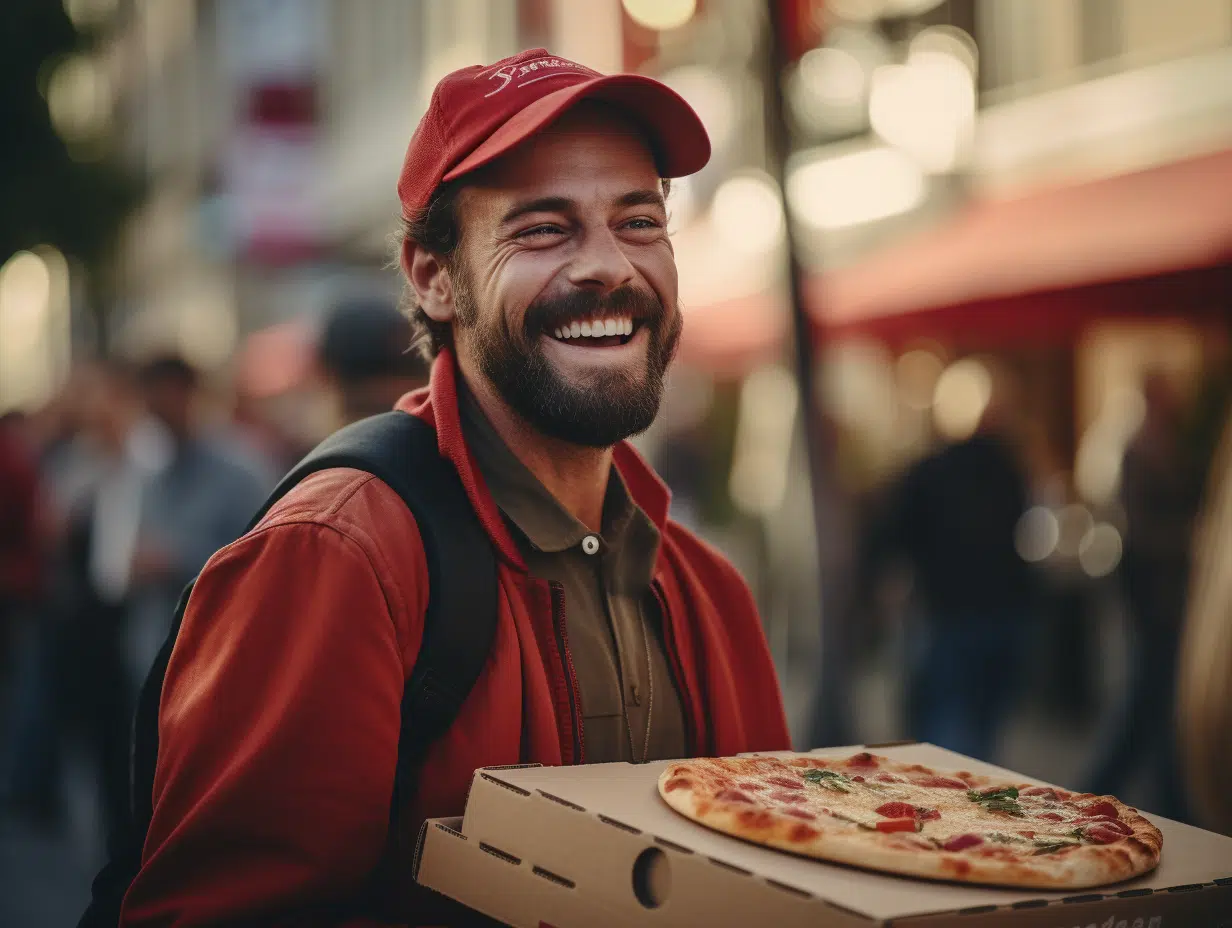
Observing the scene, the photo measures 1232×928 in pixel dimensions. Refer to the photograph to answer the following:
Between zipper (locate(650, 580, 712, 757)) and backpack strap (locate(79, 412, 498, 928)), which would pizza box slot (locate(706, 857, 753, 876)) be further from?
zipper (locate(650, 580, 712, 757))

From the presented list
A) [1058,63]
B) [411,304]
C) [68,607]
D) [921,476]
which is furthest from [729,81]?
[411,304]

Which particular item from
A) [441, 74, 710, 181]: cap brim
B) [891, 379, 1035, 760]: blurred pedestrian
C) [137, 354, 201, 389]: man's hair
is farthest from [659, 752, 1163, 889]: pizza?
[891, 379, 1035, 760]: blurred pedestrian

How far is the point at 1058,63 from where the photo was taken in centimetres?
1619

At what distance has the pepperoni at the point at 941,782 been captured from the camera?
2.31 metres

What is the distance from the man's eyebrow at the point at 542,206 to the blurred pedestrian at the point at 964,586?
5794mm

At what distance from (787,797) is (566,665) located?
1.49ft

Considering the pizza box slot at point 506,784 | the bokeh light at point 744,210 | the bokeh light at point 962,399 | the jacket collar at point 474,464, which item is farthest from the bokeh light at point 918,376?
the pizza box slot at point 506,784

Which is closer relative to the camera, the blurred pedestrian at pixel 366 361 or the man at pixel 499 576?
the man at pixel 499 576

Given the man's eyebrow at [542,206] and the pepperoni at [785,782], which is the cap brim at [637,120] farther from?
the pepperoni at [785,782]

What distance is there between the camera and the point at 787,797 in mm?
2055

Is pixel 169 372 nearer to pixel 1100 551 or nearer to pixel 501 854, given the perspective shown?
pixel 501 854

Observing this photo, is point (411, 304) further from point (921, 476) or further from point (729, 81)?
point (729, 81)

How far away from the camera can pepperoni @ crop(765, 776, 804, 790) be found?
7.04ft

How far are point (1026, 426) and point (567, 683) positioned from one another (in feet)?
41.2
